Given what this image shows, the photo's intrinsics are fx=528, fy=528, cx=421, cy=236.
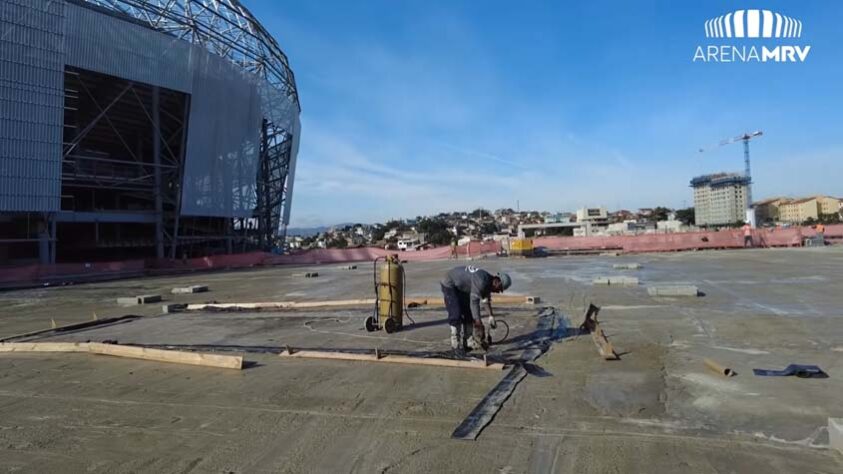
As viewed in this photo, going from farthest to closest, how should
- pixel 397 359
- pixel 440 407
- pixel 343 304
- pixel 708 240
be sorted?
pixel 708 240 < pixel 343 304 < pixel 397 359 < pixel 440 407

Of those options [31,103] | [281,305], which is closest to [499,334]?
[281,305]

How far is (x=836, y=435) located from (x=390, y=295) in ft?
21.3

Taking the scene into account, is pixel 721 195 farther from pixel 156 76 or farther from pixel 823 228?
pixel 156 76

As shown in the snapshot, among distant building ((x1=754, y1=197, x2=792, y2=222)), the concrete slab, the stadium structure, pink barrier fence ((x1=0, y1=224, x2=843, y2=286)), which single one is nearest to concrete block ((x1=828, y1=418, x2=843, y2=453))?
the concrete slab

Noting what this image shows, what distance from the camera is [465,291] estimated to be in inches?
292

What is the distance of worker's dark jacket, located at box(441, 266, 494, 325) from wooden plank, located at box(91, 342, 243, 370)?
2922mm

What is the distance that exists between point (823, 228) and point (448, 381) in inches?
1721

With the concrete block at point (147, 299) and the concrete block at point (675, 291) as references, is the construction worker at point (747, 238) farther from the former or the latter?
the concrete block at point (147, 299)

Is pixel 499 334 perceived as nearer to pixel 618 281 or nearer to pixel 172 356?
pixel 172 356

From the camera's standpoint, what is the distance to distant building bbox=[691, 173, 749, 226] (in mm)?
144500

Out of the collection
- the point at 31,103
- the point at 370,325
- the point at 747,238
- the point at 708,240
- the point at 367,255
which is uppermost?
the point at 31,103

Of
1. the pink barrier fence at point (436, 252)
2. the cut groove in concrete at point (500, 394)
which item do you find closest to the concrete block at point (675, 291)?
the cut groove in concrete at point (500, 394)

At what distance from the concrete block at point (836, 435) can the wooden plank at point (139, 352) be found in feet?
20.4

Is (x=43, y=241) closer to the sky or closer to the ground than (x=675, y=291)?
closer to the sky
